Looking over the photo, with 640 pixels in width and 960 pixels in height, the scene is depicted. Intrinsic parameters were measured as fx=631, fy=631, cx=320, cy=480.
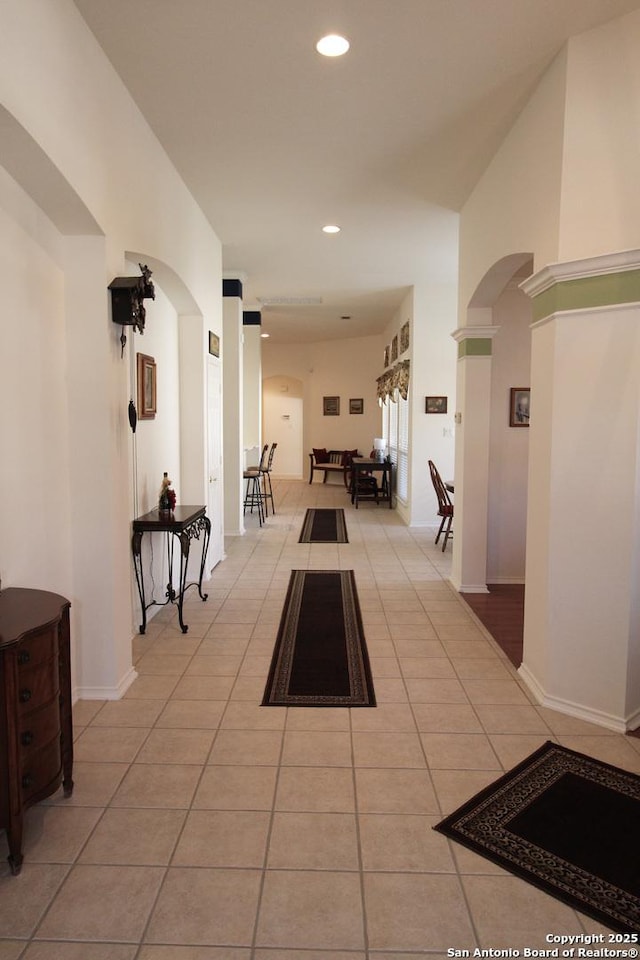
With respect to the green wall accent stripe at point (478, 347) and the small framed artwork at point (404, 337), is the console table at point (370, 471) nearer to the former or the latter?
the small framed artwork at point (404, 337)

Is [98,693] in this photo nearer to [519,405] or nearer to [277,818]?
[277,818]

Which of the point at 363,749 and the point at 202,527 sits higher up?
the point at 202,527

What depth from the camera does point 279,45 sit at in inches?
120

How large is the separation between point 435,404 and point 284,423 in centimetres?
694

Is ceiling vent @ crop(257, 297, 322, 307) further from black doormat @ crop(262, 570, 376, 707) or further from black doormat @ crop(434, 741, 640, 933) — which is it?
black doormat @ crop(434, 741, 640, 933)

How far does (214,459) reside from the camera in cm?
629

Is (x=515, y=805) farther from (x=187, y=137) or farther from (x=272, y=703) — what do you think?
(x=187, y=137)

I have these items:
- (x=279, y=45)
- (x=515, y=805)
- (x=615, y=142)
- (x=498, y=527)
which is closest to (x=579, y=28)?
(x=615, y=142)

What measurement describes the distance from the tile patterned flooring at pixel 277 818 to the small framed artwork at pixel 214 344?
2836mm

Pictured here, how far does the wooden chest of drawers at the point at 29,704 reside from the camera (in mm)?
1995

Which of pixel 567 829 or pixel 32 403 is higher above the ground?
pixel 32 403

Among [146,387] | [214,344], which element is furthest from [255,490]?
[146,387]

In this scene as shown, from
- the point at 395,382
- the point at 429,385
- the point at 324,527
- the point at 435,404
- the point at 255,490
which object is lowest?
the point at 324,527

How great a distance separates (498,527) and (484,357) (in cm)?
155
